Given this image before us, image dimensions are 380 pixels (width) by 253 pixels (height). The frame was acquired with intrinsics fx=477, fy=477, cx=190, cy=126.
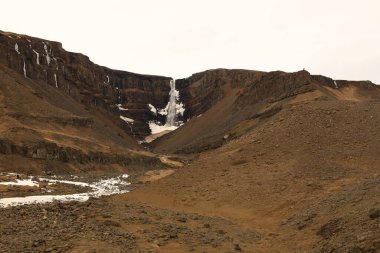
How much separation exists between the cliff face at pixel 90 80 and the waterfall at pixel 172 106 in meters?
1.26

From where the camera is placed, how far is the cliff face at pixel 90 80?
249 ft

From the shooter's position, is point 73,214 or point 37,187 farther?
point 37,187

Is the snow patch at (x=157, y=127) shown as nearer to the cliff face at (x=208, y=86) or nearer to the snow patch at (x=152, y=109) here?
the snow patch at (x=152, y=109)

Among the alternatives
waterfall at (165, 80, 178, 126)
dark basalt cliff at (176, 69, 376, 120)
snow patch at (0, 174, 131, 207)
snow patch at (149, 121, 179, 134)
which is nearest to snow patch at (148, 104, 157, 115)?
waterfall at (165, 80, 178, 126)

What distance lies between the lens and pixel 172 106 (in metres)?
128

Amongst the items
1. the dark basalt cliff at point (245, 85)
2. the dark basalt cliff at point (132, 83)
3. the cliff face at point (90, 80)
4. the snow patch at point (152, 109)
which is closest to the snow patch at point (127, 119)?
the cliff face at point (90, 80)

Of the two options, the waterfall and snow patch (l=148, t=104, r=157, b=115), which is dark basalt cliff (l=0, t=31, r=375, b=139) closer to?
snow patch (l=148, t=104, r=157, b=115)

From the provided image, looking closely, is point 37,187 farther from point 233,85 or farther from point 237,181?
Answer: point 233,85

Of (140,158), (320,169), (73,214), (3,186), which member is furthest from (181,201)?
(140,158)

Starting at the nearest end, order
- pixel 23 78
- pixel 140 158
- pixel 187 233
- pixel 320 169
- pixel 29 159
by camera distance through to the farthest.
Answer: pixel 187 233, pixel 320 169, pixel 29 159, pixel 140 158, pixel 23 78

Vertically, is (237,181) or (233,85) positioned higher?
(233,85)

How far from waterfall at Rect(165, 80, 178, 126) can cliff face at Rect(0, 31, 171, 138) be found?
4.12ft

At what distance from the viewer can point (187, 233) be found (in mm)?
15281

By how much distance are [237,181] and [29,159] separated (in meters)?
24.3
